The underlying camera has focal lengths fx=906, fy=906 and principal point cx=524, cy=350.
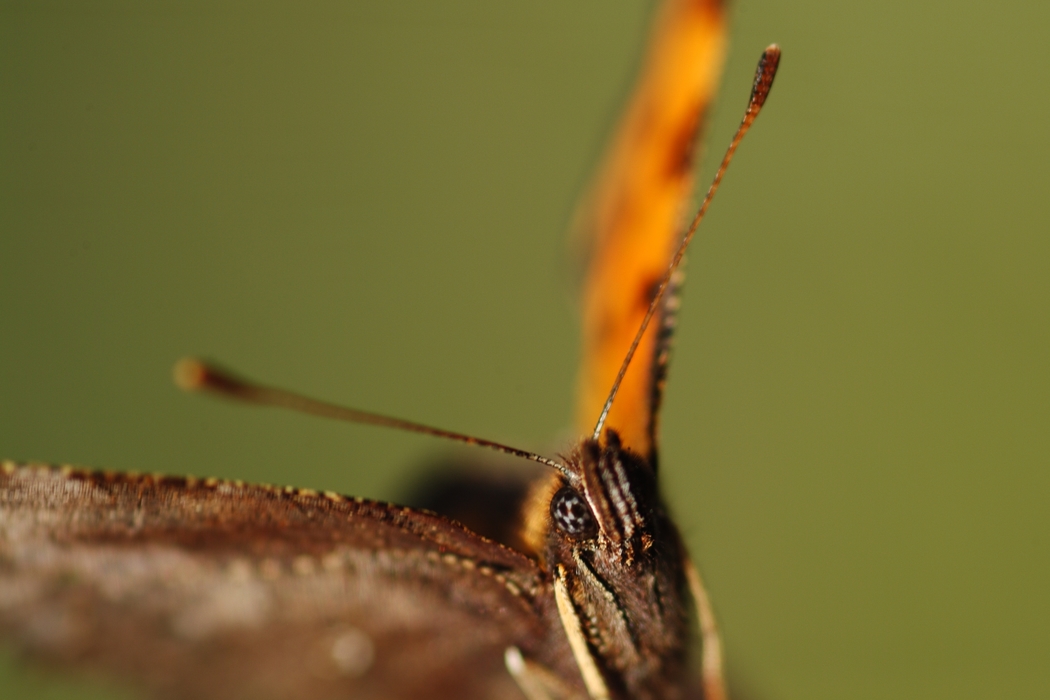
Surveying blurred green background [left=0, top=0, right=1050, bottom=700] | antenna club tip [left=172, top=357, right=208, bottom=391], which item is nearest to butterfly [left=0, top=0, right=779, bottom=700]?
antenna club tip [left=172, top=357, right=208, bottom=391]

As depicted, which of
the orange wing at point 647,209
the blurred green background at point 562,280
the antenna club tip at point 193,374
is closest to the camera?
the antenna club tip at point 193,374

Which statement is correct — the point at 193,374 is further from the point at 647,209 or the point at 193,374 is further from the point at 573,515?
the point at 647,209

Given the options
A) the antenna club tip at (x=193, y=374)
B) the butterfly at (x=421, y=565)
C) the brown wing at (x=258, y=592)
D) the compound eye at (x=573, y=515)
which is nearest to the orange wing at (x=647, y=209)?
the butterfly at (x=421, y=565)

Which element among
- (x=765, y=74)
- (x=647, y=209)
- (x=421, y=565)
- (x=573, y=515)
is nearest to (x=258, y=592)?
(x=421, y=565)

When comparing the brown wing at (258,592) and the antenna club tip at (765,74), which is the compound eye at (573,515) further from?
the antenna club tip at (765,74)

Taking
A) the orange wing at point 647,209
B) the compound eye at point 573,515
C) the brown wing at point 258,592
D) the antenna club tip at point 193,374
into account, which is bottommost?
the brown wing at point 258,592

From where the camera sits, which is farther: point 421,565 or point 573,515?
point 421,565

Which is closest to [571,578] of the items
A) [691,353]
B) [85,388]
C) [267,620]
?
[267,620]
